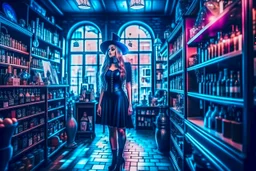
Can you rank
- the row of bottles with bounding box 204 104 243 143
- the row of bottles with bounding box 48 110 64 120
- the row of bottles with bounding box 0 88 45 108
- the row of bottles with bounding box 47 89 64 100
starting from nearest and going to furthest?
the row of bottles with bounding box 204 104 243 143, the row of bottles with bounding box 0 88 45 108, the row of bottles with bounding box 47 89 64 100, the row of bottles with bounding box 48 110 64 120

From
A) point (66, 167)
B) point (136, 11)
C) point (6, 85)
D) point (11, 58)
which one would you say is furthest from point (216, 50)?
point (136, 11)

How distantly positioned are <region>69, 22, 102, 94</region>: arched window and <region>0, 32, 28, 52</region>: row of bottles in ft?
11.8

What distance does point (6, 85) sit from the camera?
Result: 8.86ft

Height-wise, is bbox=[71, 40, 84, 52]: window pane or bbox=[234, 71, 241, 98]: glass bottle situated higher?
bbox=[71, 40, 84, 52]: window pane

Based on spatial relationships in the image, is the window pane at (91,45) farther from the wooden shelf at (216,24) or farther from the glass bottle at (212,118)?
the glass bottle at (212,118)

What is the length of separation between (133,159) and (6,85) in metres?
2.36

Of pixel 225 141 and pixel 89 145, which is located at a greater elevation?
pixel 225 141

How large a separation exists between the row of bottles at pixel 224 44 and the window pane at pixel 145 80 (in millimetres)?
5106

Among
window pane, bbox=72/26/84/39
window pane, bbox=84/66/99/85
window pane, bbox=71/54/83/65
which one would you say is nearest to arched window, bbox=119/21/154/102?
window pane, bbox=84/66/99/85

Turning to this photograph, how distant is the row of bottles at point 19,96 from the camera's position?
2.73 meters

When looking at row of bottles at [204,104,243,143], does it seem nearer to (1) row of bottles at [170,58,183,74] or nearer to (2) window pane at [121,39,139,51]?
(1) row of bottles at [170,58,183,74]

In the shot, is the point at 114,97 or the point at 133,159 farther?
the point at 133,159

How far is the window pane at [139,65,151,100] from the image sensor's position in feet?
24.4

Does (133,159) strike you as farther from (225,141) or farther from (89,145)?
(225,141)
